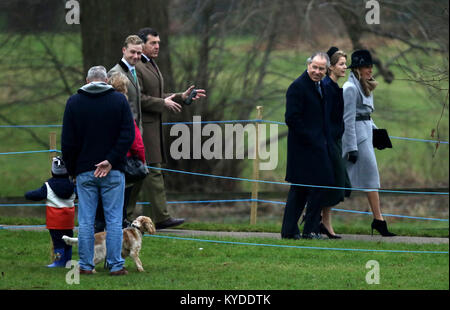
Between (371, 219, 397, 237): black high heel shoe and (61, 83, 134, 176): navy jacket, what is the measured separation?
3553 mm

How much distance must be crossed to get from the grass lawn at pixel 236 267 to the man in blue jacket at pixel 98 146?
1.61ft

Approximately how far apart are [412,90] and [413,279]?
10892 millimetres

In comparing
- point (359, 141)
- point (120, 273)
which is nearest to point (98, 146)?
point (120, 273)

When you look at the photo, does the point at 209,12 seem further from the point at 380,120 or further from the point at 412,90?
the point at 412,90

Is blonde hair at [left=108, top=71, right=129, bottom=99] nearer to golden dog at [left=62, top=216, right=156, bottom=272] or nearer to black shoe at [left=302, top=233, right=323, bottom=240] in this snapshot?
golden dog at [left=62, top=216, right=156, bottom=272]

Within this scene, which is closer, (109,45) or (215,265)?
(215,265)

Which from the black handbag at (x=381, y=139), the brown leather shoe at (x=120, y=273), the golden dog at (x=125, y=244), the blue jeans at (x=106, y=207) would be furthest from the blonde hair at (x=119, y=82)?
the black handbag at (x=381, y=139)

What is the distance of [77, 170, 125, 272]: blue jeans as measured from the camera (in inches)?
346

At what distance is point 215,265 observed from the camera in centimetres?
966

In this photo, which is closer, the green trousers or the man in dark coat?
the man in dark coat

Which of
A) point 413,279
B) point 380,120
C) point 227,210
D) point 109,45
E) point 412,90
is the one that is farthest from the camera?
point 412,90

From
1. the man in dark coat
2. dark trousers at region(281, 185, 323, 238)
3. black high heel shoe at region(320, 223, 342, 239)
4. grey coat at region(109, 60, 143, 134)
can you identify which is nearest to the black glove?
the man in dark coat

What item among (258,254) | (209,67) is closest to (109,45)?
(209,67)

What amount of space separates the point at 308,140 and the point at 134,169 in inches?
92.6
